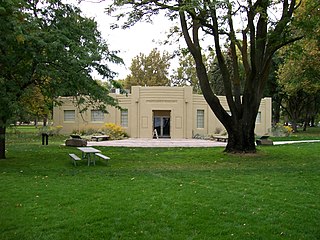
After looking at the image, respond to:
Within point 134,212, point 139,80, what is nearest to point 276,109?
point 139,80

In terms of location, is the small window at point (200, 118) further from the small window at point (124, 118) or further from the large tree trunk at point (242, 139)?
the large tree trunk at point (242, 139)

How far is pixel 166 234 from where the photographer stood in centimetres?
544

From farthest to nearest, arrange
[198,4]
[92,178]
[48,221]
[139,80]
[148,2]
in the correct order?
[139,80]
[148,2]
[198,4]
[92,178]
[48,221]

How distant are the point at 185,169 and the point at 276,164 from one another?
12.7ft

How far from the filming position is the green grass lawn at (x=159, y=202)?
18.4ft

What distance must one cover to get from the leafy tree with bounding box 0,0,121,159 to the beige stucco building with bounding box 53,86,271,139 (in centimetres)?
1860

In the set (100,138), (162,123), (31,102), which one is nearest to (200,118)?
(162,123)

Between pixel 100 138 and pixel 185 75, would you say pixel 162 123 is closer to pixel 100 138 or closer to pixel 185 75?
pixel 100 138

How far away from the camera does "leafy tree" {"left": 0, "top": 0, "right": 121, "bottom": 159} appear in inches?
466

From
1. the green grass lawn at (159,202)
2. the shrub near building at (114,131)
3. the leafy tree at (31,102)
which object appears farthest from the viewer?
the shrub near building at (114,131)

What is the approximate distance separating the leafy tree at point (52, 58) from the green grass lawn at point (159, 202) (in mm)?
2947

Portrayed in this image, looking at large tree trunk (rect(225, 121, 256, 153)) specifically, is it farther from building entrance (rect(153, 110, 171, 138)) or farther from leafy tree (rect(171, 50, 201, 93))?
leafy tree (rect(171, 50, 201, 93))

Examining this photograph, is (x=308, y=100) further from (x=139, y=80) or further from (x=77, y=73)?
(x=77, y=73)

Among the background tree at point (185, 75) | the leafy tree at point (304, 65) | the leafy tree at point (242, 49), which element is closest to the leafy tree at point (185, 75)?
the background tree at point (185, 75)
